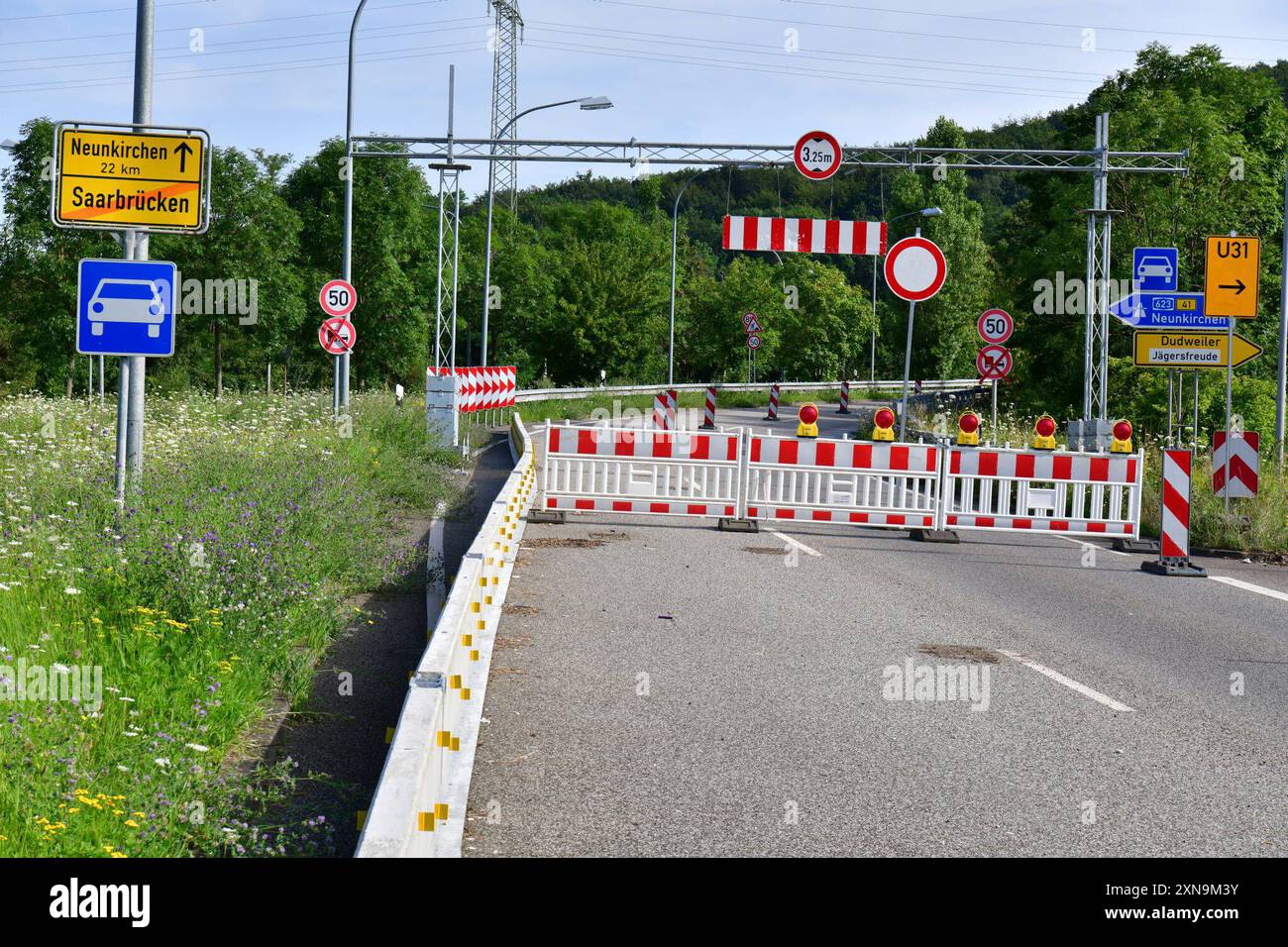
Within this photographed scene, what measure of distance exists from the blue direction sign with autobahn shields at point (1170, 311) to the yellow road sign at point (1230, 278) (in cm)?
113

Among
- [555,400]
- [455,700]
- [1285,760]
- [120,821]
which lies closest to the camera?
[120,821]

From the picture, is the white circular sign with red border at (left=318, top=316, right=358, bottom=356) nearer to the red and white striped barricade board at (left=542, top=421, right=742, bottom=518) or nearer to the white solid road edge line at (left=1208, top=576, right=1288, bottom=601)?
the red and white striped barricade board at (left=542, top=421, right=742, bottom=518)

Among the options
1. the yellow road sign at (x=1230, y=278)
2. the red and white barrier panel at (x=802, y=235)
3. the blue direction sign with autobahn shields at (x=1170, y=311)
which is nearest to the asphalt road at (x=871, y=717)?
the yellow road sign at (x=1230, y=278)

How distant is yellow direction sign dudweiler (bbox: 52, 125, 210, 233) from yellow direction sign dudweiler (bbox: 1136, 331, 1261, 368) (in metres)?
13.5

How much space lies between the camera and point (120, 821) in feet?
16.0

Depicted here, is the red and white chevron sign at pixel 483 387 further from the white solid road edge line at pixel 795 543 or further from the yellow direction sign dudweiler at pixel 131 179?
the yellow direction sign dudweiler at pixel 131 179

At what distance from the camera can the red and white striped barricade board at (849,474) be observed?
54.5ft

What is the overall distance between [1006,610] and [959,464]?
5472mm

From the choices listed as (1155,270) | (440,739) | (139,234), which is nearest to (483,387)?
(1155,270)

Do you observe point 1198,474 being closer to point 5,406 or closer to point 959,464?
point 959,464

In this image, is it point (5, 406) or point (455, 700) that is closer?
point (455, 700)

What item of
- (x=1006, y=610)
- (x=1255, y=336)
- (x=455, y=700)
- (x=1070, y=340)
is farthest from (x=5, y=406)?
(x=1255, y=336)

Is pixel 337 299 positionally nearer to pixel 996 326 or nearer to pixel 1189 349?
pixel 996 326

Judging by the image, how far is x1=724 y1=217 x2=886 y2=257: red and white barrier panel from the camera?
25531mm
